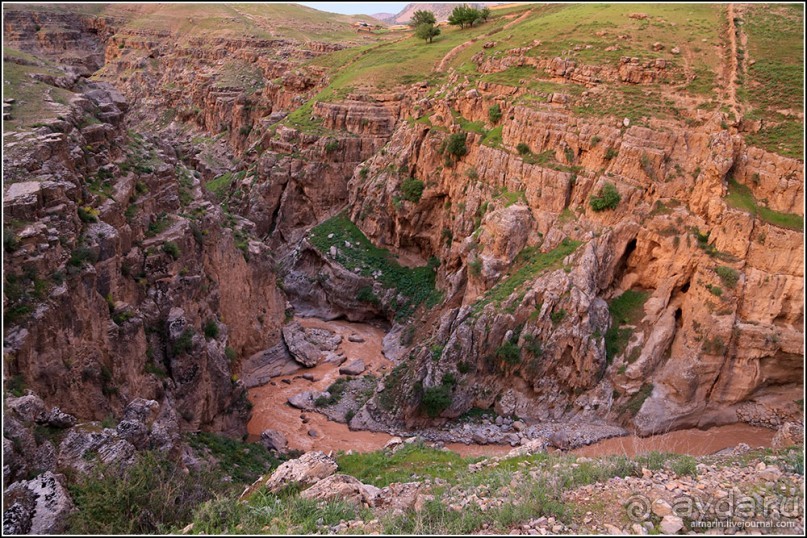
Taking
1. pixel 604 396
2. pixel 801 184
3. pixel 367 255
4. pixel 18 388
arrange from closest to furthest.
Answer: pixel 18 388
pixel 801 184
pixel 604 396
pixel 367 255

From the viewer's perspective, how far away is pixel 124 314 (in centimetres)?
2150

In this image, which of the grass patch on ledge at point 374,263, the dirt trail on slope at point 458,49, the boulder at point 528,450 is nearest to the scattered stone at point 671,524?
the boulder at point 528,450

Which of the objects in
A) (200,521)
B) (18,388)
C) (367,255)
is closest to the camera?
(200,521)

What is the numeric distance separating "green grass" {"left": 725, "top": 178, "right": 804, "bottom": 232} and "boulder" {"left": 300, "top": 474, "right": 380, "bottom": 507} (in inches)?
1014

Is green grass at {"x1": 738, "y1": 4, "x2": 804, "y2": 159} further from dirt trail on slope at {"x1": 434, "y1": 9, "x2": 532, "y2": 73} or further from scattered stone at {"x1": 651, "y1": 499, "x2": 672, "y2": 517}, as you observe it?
scattered stone at {"x1": 651, "y1": 499, "x2": 672, "y2": 517}

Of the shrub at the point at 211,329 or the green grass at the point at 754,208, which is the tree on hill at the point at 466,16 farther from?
the shrub at the point at 211,329

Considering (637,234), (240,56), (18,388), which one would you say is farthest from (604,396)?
(240,56)

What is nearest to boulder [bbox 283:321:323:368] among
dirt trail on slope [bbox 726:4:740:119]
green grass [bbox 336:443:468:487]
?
green grass [bbox 336:443:468:487]

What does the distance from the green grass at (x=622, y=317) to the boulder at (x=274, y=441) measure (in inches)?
764

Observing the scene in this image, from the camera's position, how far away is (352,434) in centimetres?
2966

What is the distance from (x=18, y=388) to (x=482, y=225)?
2729cm

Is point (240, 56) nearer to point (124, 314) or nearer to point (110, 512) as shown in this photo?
point (124, 314)

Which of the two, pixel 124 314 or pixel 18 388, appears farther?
pixel 124 314

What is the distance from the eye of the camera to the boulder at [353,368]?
36.6 m
